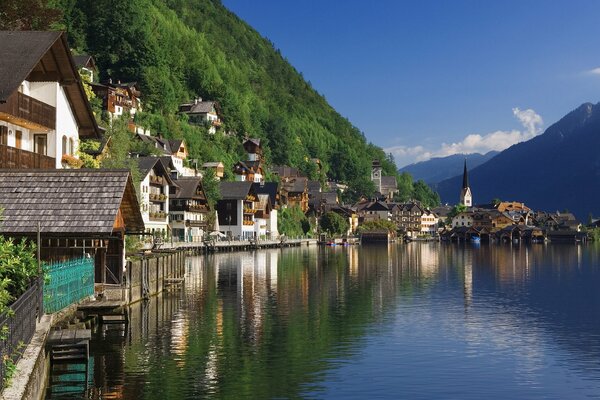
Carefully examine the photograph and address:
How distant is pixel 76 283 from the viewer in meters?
35.1

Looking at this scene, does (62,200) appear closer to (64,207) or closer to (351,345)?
(64,207)

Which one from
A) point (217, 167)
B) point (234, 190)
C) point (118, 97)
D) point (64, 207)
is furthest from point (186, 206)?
point (64, 207)

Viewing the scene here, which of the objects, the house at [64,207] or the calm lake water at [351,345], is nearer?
the calm lake water at [351,345]

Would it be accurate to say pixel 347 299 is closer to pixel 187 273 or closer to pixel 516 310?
pixel 516 310

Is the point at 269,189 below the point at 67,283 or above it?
above

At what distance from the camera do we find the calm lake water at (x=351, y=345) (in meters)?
28.3

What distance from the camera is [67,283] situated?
33438mm

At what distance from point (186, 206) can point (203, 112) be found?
67.6m

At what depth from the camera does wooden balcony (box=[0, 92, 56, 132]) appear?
40.6 m

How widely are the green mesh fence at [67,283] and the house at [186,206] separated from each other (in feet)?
274

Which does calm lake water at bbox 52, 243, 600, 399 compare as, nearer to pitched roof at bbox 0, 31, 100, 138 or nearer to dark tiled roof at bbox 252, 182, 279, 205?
pitched roof at bbox 0, 31, 100, 138

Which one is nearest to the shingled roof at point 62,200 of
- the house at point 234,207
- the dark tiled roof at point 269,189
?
the house at point 234,207

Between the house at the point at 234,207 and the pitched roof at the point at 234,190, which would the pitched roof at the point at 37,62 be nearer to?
the pitched roof at the point at 234,190

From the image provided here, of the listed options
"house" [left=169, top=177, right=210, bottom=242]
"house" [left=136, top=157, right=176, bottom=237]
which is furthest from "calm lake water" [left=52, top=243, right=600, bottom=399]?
"house" [left=169, top=177, right=210, bottom=242]
